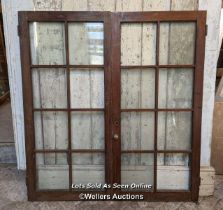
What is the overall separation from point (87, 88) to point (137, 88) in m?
0.43

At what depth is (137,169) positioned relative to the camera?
101 inches

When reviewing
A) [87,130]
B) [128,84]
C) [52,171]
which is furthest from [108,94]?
[52,171]

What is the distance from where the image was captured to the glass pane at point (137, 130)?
8.10 ft

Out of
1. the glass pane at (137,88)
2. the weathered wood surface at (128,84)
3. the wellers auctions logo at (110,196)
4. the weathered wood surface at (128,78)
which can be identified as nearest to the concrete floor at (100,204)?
the wellers auctions logo at (110,196)

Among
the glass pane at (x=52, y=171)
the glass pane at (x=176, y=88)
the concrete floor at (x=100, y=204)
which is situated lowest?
the concrete floor at (x=100, y=204)

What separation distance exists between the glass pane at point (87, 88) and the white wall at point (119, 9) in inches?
21.3

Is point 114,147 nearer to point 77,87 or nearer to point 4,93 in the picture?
point 77,87

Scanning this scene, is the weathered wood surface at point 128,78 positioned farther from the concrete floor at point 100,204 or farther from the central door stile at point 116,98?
the concrete floor at point 100,204

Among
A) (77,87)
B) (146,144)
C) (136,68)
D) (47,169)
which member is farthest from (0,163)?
(136,68)

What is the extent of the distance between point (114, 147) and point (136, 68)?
72 cm

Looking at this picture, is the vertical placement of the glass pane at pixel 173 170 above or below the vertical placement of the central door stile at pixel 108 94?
below

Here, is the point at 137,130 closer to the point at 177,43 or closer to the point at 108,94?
the point at 108,94

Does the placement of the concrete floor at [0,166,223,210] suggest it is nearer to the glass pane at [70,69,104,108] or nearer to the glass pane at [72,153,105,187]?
the glass pane at [72,153,105,187]

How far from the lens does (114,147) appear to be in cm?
248
